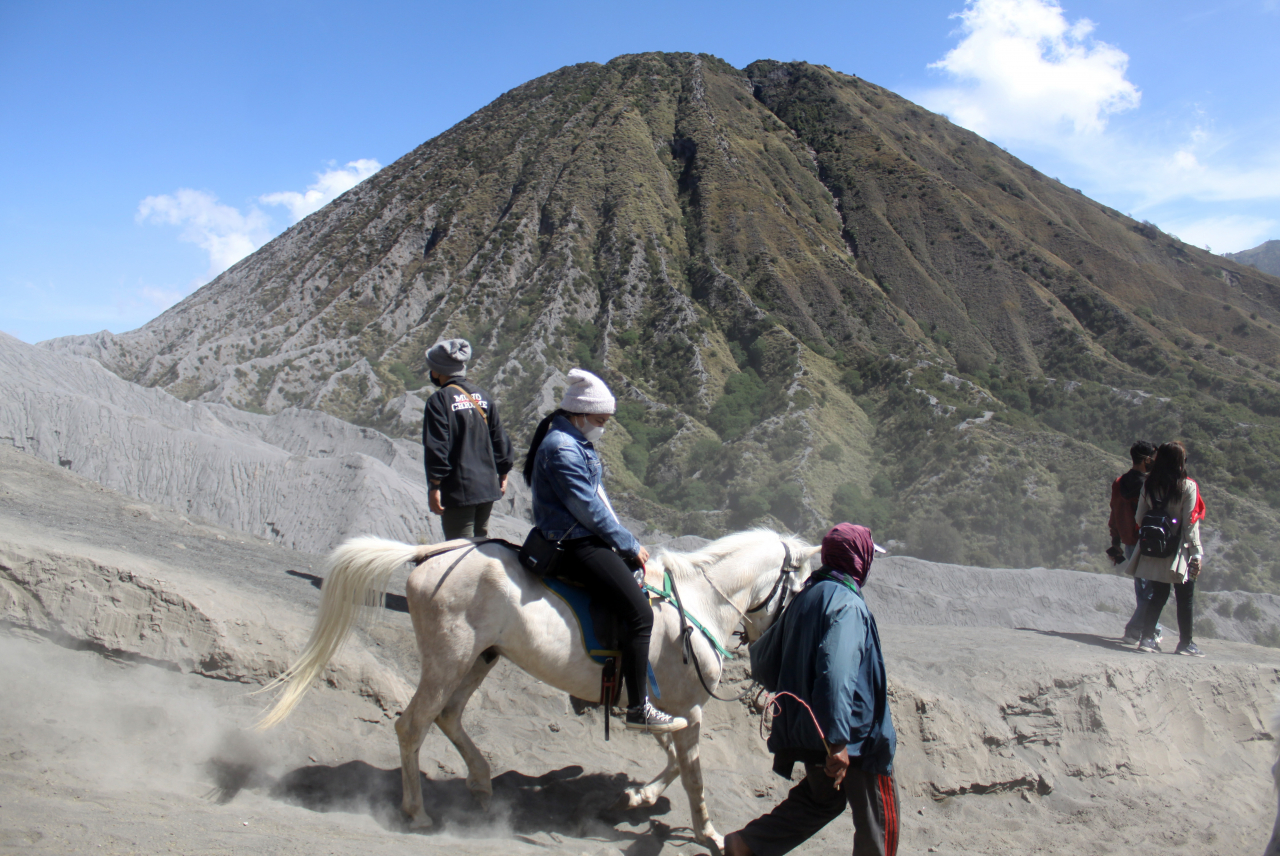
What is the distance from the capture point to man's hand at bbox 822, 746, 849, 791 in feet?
A: 9.57

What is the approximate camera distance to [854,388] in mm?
36625

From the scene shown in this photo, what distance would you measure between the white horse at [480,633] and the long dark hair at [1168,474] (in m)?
5.44

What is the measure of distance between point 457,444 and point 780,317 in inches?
1527

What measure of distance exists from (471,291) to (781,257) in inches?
758

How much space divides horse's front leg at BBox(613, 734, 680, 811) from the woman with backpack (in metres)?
5.52

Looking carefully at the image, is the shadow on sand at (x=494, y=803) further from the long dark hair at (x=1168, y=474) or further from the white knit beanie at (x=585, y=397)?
the long dark hair at (x=1168, y=474)

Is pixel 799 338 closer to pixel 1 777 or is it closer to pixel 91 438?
pixel 91 438

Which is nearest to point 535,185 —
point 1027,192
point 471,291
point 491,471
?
point 471,291

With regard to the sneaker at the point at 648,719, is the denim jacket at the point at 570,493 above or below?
above

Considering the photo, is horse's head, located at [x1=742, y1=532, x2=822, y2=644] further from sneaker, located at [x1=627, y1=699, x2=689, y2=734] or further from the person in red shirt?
the person in red shirt

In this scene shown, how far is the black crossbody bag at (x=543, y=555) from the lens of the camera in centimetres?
371

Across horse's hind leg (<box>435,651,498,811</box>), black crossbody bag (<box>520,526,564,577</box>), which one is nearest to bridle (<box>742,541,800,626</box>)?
black crossbody bag (<box>520,526,564,577</box>)

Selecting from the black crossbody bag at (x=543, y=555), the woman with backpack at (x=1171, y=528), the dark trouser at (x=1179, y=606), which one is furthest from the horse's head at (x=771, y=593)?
the dark trouser at (x=1179, y=606)

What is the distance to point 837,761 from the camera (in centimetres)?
293
